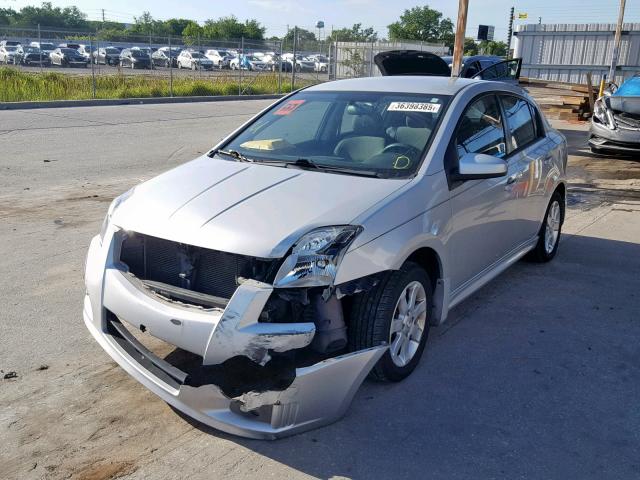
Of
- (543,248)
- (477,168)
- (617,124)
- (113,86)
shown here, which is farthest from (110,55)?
(477,168)

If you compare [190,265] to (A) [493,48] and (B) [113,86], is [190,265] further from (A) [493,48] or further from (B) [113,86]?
(A) [493,48]

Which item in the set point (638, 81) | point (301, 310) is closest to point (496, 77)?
point (638, 81)

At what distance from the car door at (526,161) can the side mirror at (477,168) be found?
2.73 feet

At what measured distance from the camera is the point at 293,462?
10.3ft

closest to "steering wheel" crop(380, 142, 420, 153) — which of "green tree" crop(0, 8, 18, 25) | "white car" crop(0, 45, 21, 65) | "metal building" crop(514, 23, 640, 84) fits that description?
"metal building" crop(514, 23, 640, 84)

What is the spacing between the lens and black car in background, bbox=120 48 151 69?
119ft

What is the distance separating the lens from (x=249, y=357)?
3.00m

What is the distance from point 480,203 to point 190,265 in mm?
2149

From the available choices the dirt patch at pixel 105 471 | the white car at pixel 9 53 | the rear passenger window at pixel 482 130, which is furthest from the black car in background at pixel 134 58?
the dirt patch at pixel 105 471

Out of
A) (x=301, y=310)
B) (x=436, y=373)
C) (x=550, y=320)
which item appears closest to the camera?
(x=301, y=310)

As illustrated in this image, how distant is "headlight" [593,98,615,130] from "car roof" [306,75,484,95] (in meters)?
8.35

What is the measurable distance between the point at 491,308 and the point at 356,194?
1.98 metres

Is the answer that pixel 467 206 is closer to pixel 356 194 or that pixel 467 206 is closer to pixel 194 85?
pixel 356 194

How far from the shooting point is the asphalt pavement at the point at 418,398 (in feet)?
10.2
